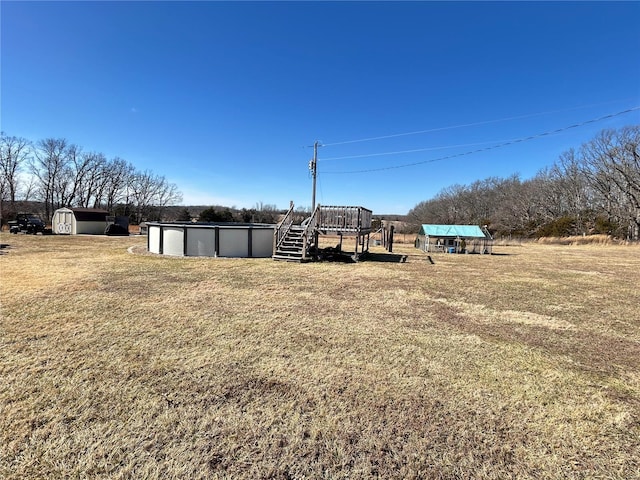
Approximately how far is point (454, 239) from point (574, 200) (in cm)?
3041

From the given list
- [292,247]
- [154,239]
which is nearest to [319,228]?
[292,247]

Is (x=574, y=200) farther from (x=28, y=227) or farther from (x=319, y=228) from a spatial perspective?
(x=28, y=227)

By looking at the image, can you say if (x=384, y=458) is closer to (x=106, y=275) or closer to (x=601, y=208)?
(x=106, y=275)

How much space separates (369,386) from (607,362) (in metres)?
3.33

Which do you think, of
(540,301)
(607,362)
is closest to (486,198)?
(540,301)

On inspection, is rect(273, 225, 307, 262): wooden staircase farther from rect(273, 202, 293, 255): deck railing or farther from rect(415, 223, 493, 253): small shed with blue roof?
rect(415, 223, 493, 253): small shed with blue roof

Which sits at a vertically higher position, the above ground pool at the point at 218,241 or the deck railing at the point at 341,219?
the deck railing at the point at 341,219

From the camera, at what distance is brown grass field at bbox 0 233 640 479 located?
2273 millimetres

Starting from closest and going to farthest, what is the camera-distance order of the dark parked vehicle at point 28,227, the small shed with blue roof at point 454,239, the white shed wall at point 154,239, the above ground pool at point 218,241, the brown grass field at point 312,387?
the brown grass field at point 312,387 < the above ground pool at point 218,241 < the white shed wall at point 154,239 < the small shed with blue roof at point 454,239 < the dark parked vehicle at point 28,227

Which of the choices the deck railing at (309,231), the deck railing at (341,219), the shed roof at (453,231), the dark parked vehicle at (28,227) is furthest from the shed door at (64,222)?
the shed roof at (453,231)

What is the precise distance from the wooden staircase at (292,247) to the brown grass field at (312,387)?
20.1ft

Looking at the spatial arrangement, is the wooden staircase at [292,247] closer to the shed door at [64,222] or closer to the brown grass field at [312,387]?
the brown grass field at [312,387]

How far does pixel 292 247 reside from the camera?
13.6 meters

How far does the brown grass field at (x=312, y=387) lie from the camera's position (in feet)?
7.46
